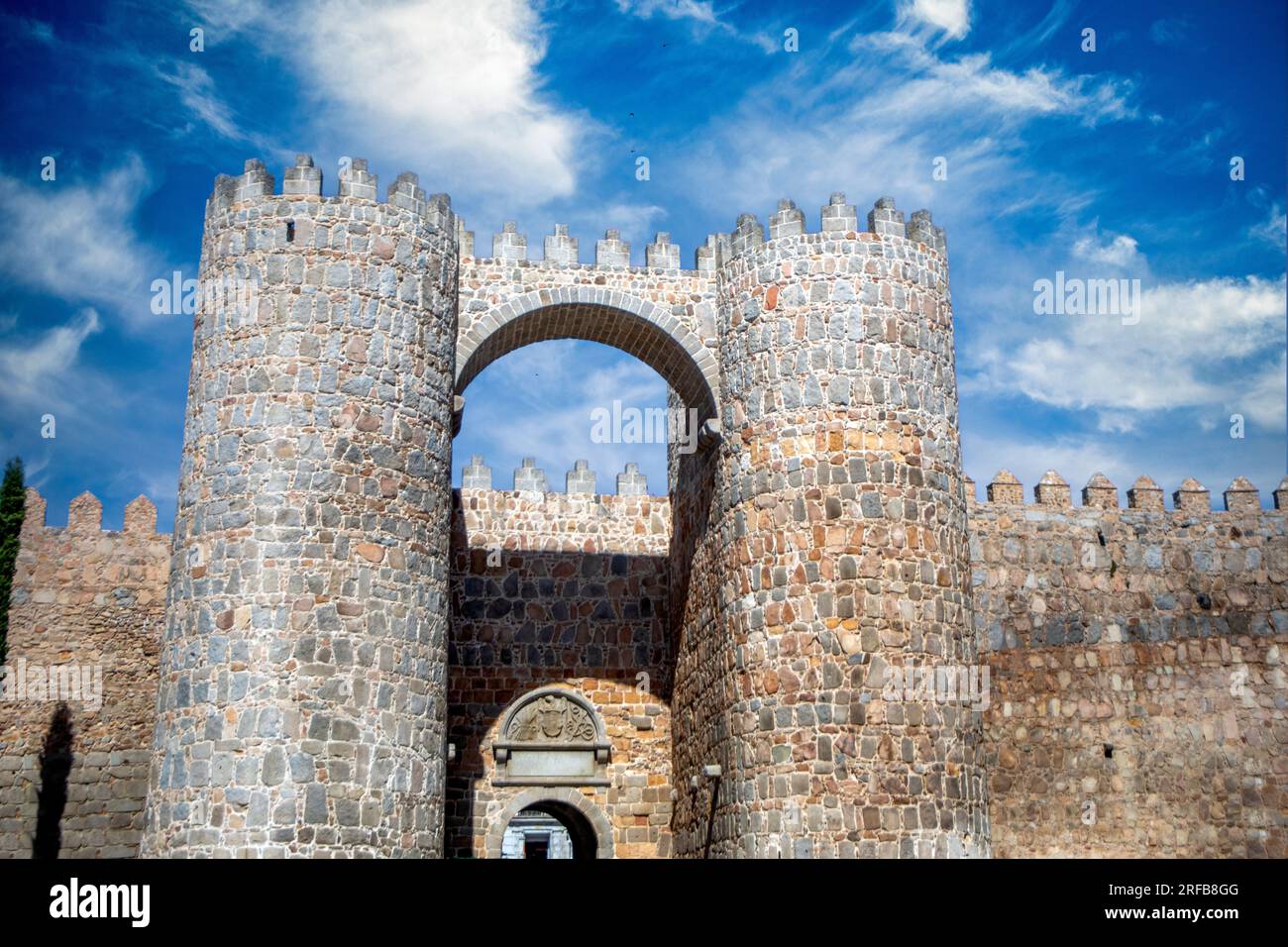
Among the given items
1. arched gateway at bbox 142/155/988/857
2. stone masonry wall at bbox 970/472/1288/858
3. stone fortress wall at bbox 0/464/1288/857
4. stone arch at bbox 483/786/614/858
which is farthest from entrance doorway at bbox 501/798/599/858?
stone masonry wall at bbox 970/472/1288/858

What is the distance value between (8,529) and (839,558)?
11.5 metres

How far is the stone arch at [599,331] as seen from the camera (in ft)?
55.1

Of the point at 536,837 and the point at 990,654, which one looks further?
the point at 536,837

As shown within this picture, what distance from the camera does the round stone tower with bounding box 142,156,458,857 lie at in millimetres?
13516

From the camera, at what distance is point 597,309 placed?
1733 centimetres

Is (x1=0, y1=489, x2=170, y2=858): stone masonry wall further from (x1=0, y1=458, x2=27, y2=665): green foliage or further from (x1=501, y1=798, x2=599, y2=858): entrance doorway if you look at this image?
(x1=501, y1=798, x2=599, y2=858): entrance doorway

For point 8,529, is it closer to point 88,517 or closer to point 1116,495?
point 88,517

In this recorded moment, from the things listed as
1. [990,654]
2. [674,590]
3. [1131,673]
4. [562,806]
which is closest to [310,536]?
[674,590]

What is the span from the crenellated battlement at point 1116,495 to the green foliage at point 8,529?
43.1 ft

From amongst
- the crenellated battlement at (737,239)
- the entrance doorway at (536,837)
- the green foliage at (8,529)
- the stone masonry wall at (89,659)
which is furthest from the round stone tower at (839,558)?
the entrance doorway at (536,837)

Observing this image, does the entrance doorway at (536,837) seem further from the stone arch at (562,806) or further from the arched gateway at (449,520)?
the arched gateway at (449,520)

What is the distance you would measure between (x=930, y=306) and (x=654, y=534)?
5665mm

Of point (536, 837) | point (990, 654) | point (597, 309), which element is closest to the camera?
point (597, 309)
